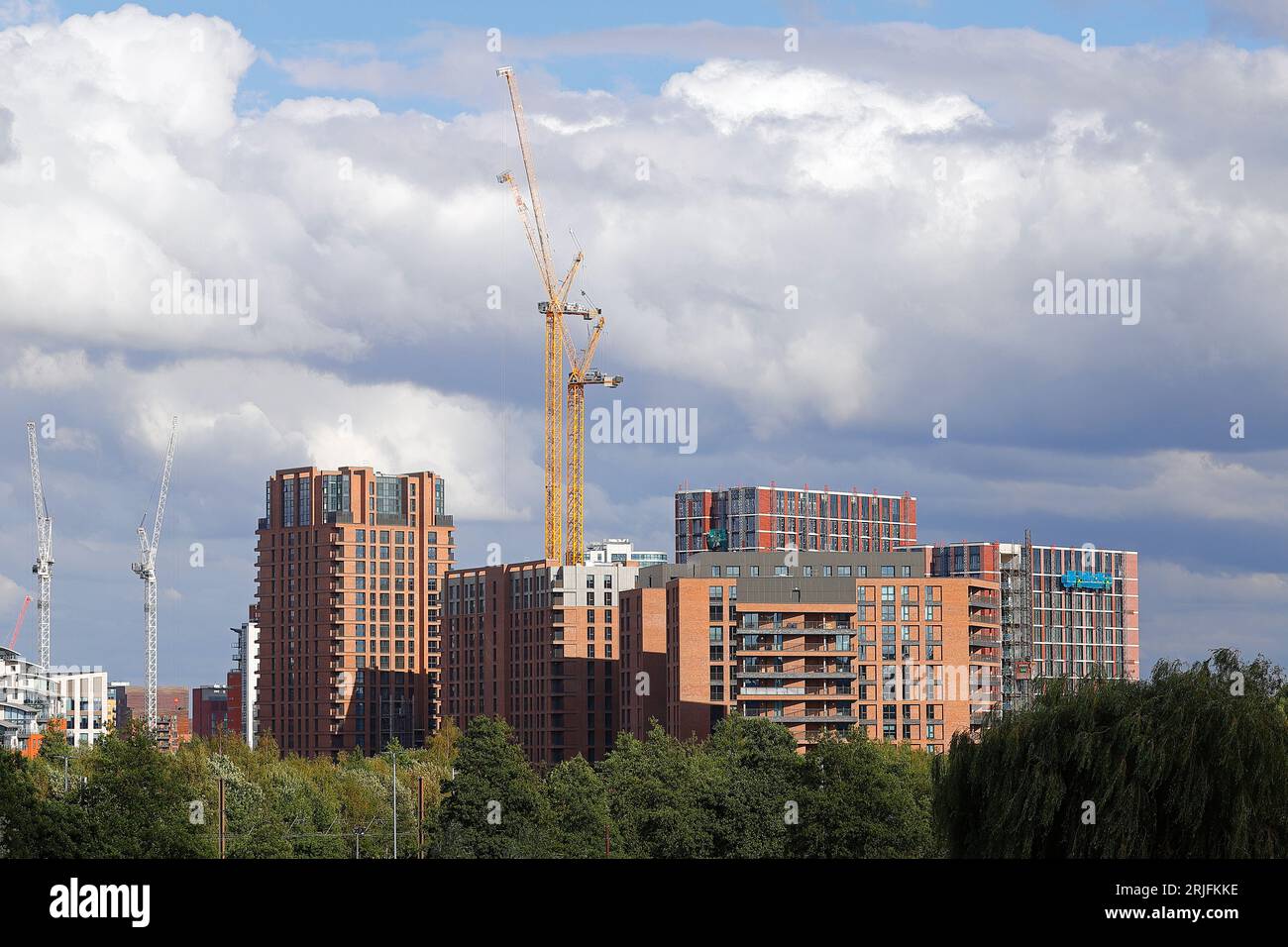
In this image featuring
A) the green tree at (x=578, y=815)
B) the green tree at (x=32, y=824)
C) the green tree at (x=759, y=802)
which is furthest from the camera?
the green tree at (x=578, y=815)

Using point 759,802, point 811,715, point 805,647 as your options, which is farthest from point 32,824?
point 805,647

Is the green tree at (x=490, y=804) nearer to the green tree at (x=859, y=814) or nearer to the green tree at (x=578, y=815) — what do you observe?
the green tree at (x=578, y=815)

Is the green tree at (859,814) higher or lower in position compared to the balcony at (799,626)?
lower

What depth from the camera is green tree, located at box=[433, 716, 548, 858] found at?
331 feet

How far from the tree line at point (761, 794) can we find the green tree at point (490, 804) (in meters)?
0.14

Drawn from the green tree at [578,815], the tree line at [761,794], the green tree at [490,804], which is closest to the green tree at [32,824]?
the tree line at [761,794]

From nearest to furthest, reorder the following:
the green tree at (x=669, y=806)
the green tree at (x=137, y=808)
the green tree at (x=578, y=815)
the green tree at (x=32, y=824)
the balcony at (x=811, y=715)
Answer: the green tree at (x=32, y=824), the green tree at (x=137, y=808), the green tree at (x=578, y=815), the green tree at (x=669, y=806), the balcony at (x=811, y=715)

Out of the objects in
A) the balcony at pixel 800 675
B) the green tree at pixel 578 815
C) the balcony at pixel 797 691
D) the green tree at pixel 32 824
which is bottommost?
the green tree at pixel 578 815

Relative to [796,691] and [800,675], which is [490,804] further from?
[800,675]

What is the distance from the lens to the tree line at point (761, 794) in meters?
53.4

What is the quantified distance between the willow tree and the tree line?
7 centimetres

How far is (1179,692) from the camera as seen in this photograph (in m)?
56.8
